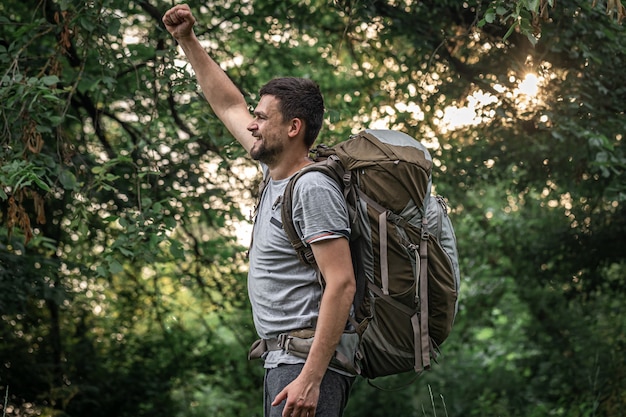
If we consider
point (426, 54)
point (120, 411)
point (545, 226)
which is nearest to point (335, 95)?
point (426, 54)

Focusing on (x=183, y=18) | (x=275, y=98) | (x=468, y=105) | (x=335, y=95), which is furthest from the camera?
(x=335, y=95)

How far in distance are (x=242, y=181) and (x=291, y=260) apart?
3.82 metres

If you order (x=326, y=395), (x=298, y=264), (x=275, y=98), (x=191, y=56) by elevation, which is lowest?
(x=326, y=395)

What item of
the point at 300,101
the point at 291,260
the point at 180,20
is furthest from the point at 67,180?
the point at 291,260

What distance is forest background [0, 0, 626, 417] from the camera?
4.67 m

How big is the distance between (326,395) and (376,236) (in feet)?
1.62

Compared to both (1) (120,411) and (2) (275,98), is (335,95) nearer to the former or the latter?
(1) (120,411)

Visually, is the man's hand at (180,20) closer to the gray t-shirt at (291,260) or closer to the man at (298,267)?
the man at (298,267)

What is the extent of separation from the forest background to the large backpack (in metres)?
0.88

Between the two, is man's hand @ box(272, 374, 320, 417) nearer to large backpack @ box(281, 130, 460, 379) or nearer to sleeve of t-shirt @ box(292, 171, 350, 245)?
large backpack @ box(281, 130, 460, 379)

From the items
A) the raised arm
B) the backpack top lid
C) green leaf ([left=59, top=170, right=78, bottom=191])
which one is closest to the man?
the backpack top lid

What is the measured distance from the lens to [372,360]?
2457 millimetres

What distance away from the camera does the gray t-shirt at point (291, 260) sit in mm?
2328

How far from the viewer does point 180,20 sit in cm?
303
